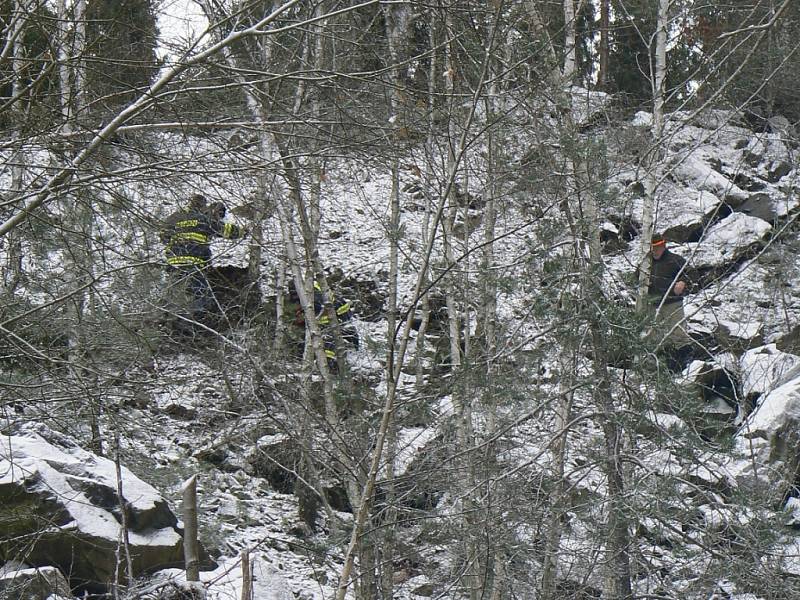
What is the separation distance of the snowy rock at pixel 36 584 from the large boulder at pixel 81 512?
0.14 meters

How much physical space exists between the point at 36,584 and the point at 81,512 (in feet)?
2.98

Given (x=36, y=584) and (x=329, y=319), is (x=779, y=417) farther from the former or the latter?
(x=36, y=584)

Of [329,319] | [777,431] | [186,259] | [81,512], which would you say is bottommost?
[81,512]

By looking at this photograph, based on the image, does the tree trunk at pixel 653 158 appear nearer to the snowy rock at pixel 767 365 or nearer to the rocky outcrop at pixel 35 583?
the snowy rock at pixel 767 365

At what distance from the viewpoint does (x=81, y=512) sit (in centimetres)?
577

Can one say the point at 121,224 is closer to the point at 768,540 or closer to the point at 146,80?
the point at 146,80

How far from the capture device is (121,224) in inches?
168

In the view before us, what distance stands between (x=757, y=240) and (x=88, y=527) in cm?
875

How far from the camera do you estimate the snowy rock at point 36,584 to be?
467 centimetres

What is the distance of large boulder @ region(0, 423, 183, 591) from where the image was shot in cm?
525

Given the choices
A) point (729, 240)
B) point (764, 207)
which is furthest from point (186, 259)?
point (764, 207)

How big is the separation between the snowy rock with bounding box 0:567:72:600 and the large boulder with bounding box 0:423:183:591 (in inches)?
5.5

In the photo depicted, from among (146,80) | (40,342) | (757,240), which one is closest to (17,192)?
(146,80)

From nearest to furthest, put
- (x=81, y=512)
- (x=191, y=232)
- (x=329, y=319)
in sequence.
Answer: (x=191, y=232) → (x=81, y=512) → (x=329, y=319)
